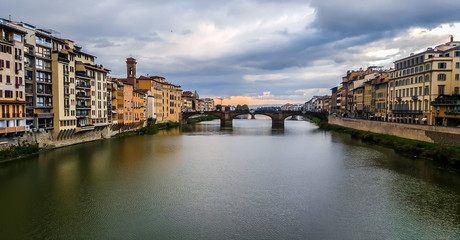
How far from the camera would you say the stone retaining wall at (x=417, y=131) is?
2828cm

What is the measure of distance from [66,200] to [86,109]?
24179 millimetres

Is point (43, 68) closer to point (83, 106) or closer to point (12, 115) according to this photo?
point (12, 115)

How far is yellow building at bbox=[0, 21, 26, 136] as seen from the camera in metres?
25.6

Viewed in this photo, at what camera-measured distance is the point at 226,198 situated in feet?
57.9

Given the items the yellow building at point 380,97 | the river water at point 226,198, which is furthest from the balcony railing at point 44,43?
the yellow building at point 380,97

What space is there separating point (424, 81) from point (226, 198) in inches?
1348

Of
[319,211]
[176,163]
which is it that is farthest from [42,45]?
[319,211]

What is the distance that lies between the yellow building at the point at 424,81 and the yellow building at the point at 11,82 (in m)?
43.5

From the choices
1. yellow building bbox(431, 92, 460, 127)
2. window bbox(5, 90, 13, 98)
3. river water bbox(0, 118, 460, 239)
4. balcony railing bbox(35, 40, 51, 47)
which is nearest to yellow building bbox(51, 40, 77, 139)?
balcony railing bbox(35, 40, 51, 47)

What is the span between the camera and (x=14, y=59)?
88.2 ft

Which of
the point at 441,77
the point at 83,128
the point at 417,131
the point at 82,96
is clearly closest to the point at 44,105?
the point at 82,96

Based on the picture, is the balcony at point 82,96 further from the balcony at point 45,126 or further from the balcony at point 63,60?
the balcony at point 45,126

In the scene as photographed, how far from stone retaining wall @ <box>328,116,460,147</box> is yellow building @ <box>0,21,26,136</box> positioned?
3746 cm

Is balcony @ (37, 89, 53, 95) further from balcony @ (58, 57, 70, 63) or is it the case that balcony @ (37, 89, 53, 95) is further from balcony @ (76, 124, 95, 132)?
balcony @ (76, 124, 95, 132)
